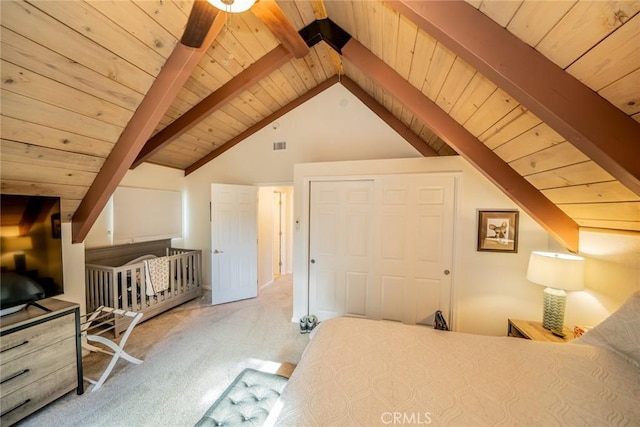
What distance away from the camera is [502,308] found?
259cm

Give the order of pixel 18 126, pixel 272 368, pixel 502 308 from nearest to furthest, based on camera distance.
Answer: pixel 18 126 < pixel 272 368 < pixel 502 308

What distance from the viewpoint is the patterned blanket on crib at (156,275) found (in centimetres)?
314

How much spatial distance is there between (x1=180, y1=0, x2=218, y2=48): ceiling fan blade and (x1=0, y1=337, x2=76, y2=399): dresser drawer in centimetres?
243

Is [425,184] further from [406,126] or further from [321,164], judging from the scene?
[321,164]

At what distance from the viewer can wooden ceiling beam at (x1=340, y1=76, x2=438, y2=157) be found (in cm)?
307

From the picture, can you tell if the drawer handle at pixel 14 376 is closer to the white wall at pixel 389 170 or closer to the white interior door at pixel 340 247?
the white wall at pixel 389 170

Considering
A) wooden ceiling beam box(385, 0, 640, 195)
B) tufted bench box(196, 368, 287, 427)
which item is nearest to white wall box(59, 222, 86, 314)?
tufted bench box(196, 368, 287, 427)

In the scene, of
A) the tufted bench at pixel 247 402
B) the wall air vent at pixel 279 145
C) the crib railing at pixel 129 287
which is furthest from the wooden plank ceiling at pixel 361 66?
the tufted bench at pixel 247 402

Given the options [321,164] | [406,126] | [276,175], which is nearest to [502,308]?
[406,126]

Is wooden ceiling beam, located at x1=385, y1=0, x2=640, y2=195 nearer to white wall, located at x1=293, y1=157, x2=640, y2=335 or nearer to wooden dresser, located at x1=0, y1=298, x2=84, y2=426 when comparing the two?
white wall, located at x1=293, y1=157, x2=640, y2=335

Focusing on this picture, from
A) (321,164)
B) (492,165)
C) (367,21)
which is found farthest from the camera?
(321,164)

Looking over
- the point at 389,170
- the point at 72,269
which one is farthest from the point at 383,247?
the point at 72,269

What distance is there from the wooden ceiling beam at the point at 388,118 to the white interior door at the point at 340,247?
0.85 m

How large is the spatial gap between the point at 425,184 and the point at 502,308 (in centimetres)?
163
